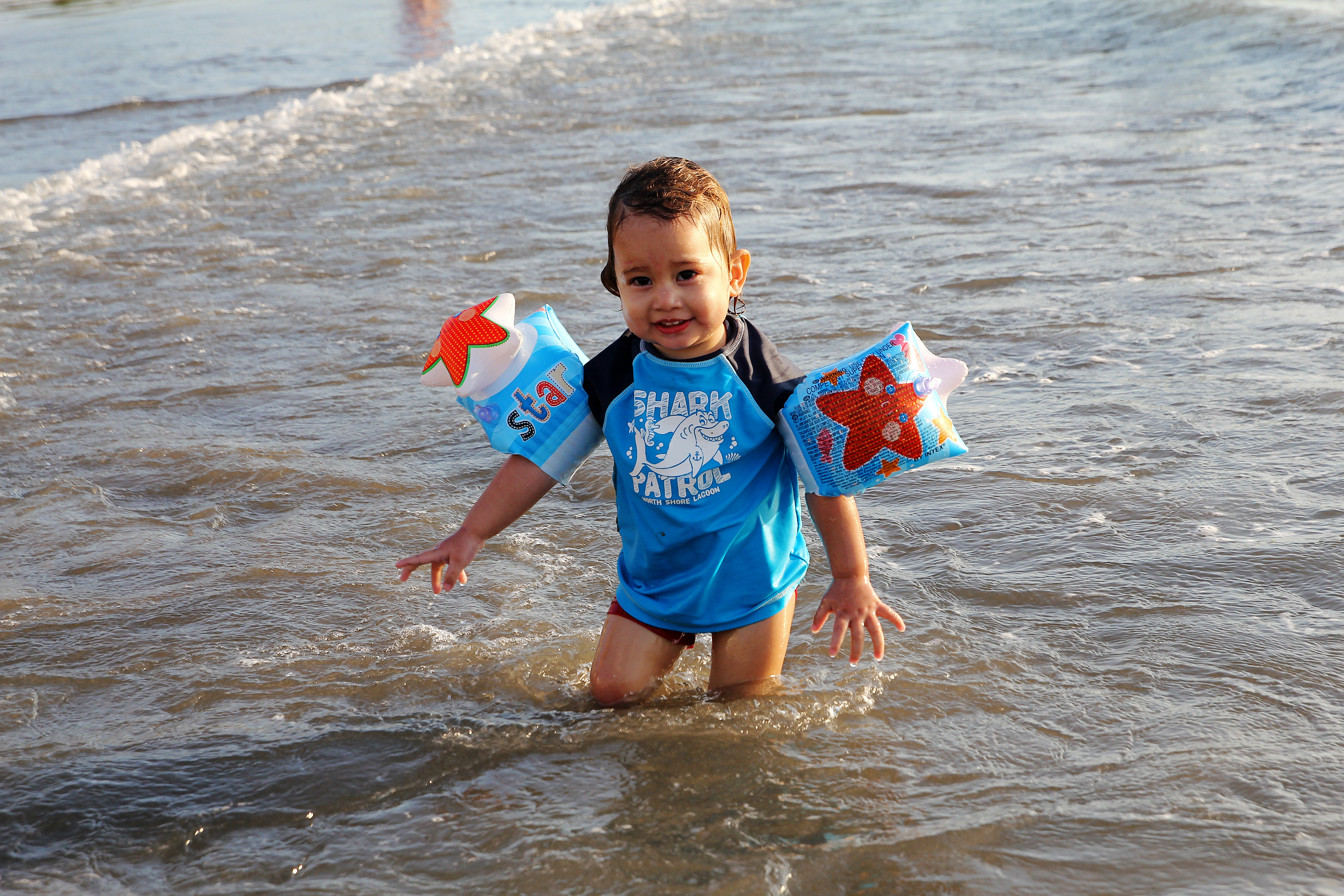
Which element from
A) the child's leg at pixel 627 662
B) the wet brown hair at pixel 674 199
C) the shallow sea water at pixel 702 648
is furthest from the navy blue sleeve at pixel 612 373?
the shallow sea water at pixel 702 648

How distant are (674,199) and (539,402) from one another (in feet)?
2.28

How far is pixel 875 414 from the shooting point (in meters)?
3.03

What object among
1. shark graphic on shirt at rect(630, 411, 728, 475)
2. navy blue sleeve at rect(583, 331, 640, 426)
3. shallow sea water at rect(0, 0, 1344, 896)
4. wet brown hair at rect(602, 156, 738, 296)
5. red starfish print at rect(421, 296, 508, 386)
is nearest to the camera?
shallow sea water at rect(0, 0, 1344, 896)

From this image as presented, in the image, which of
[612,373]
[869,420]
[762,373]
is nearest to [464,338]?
[612,373]

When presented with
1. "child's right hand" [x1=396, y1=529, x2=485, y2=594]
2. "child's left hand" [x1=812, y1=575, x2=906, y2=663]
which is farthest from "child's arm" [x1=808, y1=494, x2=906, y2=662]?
"child's right hand" [x1=396, y1=529, x2=485, y2=594]

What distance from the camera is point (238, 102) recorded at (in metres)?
16.8

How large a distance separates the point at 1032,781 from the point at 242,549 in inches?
111

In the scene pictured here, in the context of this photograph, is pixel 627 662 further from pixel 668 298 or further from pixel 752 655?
pixel 668 298

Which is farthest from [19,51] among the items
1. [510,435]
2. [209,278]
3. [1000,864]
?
[1000,864]

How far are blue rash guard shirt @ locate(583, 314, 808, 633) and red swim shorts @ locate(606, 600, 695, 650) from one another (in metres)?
0.02

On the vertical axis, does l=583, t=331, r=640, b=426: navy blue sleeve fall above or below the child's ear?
below

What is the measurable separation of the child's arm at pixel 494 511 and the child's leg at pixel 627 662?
1.38ft

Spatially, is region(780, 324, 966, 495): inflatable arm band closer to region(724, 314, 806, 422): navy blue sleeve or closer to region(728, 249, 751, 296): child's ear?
region(724, 314, 806, 422): navy blue sleeve

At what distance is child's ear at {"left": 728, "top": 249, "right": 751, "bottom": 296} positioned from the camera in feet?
10.4
